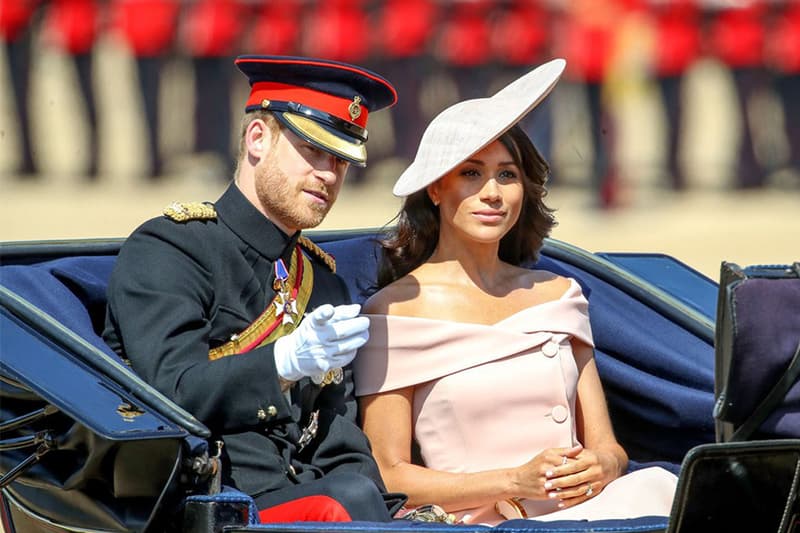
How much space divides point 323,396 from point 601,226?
6811 millimetres

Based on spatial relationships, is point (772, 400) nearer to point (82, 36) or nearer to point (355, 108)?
point (355, 108)

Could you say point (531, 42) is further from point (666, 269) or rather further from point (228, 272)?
point (228, 272)

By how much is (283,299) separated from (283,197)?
0.23 meters

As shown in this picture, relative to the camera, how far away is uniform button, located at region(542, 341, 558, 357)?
3623 mm

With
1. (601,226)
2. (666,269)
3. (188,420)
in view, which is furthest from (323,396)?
(601,226)

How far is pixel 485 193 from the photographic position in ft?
11.8

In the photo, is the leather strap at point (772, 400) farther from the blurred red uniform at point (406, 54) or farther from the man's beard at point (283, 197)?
the blurred red uniform at point (406, 54)

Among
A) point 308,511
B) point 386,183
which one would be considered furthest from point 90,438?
point 386,183

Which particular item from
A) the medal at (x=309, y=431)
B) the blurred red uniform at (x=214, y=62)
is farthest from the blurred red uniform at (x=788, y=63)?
the medal at (x=309, y=431)

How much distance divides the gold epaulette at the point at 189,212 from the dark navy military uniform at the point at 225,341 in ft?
0.04

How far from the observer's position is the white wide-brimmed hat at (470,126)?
355 centimetres

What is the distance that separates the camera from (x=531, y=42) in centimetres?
1241

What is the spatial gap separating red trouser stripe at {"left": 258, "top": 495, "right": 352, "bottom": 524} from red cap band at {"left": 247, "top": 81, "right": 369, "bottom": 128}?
851 mm

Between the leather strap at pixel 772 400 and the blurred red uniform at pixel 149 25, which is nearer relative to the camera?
the leather strap at pixel 772 400
